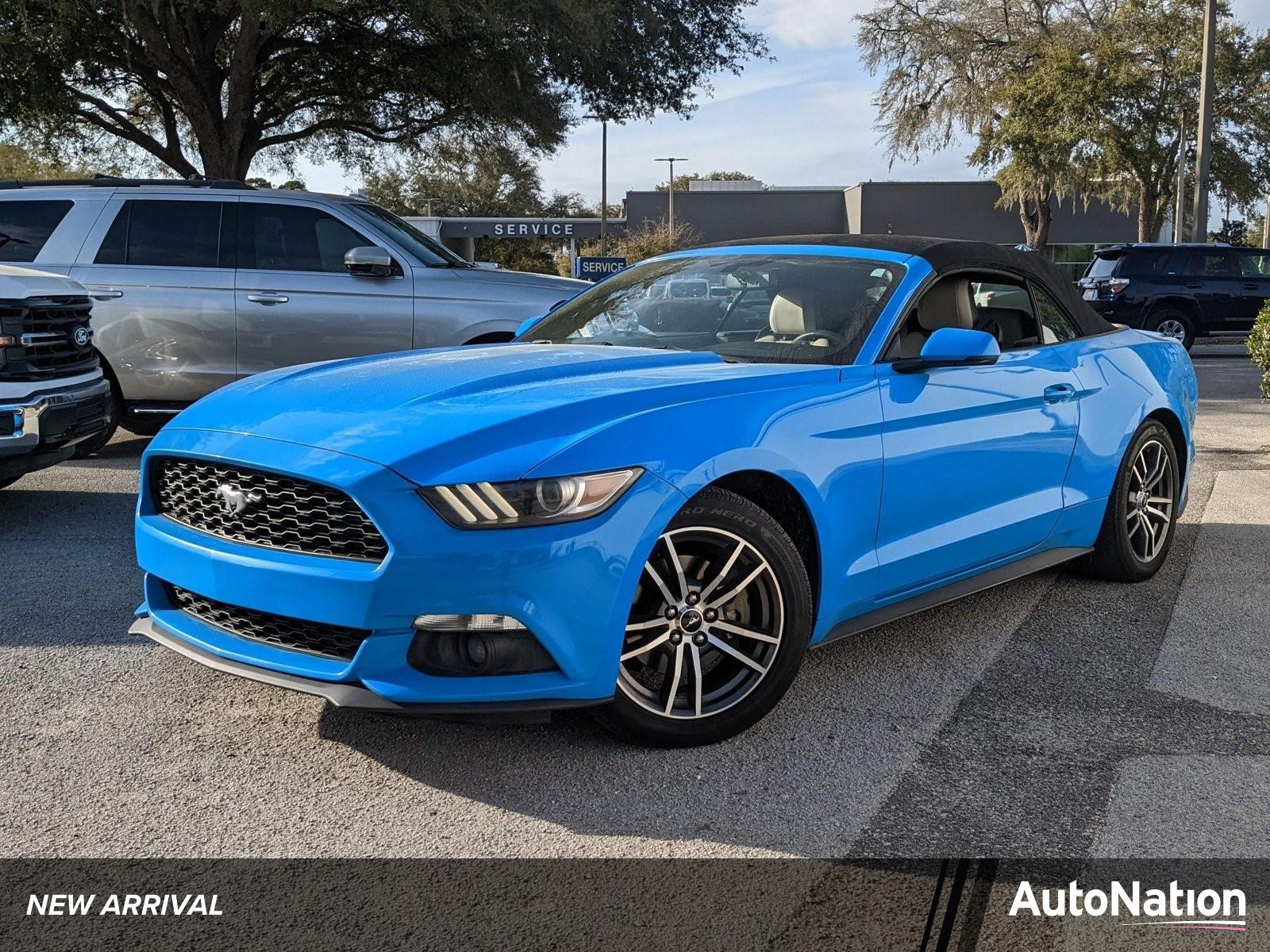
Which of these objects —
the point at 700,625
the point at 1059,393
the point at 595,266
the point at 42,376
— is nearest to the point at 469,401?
the point at 700,625

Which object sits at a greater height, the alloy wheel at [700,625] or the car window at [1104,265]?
the car window at [1104,265]

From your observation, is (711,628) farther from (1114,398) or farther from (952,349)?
(1114,398)

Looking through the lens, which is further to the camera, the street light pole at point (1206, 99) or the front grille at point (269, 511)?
the street light pole at point (1206, 99)

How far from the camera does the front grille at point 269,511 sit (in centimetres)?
318

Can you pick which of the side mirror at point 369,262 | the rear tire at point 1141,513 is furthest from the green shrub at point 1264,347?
the side mirror at point 369,262

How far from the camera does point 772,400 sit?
146 inches

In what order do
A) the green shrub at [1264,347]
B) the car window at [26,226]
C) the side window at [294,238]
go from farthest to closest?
the green shrub at [1264,347] < the side window at [294,238] < the car window at [26,226]

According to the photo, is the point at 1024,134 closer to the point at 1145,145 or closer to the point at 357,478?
the point at 1145,145

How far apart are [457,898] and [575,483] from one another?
3.47 feet

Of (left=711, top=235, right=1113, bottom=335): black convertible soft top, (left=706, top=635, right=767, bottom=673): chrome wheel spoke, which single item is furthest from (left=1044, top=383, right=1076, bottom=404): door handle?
(left=706, top=635, right=767, bottom=673): chrome wheel spoke

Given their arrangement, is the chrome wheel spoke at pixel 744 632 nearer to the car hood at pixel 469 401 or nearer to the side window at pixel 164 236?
the car hood at pixel 469 401

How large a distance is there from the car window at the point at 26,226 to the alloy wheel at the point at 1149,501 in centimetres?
740

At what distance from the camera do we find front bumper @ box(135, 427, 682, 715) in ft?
10.1

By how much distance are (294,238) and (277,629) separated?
6.25 meters
